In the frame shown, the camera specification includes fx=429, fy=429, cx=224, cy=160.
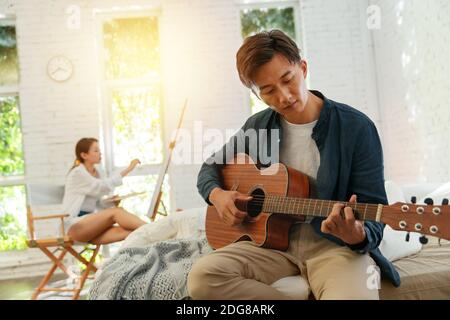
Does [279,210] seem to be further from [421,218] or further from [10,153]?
[10,153]

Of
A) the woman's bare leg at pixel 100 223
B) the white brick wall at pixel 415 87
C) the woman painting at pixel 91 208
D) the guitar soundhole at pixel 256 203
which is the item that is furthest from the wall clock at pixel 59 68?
the guitar soundhole at pixel 256 203

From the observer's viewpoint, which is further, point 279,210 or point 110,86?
point 110,86

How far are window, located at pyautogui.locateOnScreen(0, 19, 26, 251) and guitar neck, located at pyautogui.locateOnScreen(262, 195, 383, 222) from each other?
3256 mm

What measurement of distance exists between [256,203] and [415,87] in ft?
7.54

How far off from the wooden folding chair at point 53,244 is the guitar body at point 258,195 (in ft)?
5.35

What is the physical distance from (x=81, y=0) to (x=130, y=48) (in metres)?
0.61

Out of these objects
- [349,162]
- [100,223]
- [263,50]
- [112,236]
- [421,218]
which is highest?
[263,50]

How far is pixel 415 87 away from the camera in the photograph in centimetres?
317

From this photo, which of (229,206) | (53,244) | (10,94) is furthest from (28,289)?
(229,206)

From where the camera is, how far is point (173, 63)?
405cm

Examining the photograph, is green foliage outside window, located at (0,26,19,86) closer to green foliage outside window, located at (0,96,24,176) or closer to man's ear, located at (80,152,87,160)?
green foliage outside window, located at (0,96,24,176)

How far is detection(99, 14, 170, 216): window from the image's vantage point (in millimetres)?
4141
